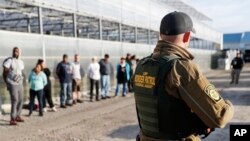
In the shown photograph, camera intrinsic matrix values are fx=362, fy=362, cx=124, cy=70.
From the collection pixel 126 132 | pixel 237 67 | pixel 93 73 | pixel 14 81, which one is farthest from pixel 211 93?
pixel 237 67

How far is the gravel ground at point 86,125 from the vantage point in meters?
7.47

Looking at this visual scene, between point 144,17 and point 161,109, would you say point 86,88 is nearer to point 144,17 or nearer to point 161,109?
point 144,17

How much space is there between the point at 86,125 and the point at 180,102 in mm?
6852

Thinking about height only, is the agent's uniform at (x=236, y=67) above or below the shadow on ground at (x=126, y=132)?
above

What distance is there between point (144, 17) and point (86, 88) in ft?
27.2

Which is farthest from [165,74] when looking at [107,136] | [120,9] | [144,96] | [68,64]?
[120,9]

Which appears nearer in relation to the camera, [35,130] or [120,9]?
[35,130]

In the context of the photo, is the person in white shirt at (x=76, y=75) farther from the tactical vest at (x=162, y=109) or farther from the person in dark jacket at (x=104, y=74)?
the tactical vest at (x=162, y=109)

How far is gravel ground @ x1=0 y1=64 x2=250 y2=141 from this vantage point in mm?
7469

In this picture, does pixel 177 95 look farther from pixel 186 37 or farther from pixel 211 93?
pixel 186 37

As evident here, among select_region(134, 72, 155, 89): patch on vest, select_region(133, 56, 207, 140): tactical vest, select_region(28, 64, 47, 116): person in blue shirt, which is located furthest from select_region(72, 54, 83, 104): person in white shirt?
select_region(133, 56, 207, 140): tactical vest

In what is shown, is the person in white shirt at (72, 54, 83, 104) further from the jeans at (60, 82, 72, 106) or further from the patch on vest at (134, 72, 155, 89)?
the patch on vest at (134, 72, 155, 89)

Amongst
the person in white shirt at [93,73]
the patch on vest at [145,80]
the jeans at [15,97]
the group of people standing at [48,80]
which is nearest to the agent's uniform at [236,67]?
the group of people standing at [48,80]

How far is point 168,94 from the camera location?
7.25 feet
